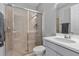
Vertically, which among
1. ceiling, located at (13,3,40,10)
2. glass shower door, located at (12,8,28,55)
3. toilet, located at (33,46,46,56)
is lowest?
toilet, located at (33,46,46,56)

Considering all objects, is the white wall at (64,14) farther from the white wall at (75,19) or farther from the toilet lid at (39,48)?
the toilet lid at (39,48)

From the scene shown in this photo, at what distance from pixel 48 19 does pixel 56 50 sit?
0.44 m

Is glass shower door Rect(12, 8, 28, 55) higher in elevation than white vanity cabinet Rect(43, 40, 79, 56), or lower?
higher

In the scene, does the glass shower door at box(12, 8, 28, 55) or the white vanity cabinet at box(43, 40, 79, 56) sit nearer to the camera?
the white vanity cabinet at box(43, 40, 79, 56)

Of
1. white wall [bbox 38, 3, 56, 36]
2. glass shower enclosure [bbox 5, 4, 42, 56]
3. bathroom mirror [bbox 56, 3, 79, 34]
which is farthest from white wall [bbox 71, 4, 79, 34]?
glass shower enclosure [bbox 5, 4, 42, 56]

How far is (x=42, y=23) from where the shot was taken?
1.55 metres

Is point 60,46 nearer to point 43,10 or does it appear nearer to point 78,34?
point 78,34

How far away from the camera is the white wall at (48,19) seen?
1530 millimetres

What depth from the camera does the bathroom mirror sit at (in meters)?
1.50

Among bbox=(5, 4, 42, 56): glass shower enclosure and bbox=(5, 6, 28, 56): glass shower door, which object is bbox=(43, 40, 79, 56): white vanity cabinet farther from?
bbox=(5, 6, 28, 56): glass shower door

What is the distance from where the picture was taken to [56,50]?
1.46 meters

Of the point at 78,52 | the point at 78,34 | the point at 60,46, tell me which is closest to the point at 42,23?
the point at 60,46

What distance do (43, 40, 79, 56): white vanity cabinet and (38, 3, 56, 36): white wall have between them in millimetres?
153

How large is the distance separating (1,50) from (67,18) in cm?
101
